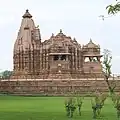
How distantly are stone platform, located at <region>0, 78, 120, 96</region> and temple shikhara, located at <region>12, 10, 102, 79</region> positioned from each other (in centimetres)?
521

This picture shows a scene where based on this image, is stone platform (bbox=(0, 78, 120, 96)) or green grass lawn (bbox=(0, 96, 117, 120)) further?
stone platform (bbox=(0, 78, 120, 96))

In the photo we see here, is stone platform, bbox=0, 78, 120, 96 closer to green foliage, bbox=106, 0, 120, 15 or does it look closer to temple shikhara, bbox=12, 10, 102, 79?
temple shikhara, bbox=12, 10, 102, 79

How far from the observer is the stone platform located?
2190 inches

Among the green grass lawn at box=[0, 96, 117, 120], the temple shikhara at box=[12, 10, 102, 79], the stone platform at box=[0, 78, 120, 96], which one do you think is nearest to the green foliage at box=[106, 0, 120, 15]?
the green grass lawn at box=[0, 96, 117, 120]

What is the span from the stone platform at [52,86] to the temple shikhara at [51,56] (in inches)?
205

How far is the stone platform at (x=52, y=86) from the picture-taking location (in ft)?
182

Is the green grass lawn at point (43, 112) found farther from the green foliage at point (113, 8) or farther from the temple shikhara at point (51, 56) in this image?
the temple shikhara at point (51, 56)

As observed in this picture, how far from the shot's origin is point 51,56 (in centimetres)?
6506

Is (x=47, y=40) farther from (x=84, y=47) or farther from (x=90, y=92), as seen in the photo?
(x=90, y=92)

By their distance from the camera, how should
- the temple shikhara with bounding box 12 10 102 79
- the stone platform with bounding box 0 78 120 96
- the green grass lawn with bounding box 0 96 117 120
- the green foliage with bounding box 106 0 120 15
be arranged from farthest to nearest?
the temple shikhara with bounding box 12 10 102 79
the stone platform with bounding box 0 78 120 96
the green grass lawn with bounding box 0 96 117 120
the green foliage with bounding box 106 0 120 15

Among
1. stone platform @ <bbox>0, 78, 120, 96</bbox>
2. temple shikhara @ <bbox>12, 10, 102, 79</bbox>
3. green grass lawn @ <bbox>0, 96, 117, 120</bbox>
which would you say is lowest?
green grass lawn @ <bbox>0, 96, 117, 120</bbox>

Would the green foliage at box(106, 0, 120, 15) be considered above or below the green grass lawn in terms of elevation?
above

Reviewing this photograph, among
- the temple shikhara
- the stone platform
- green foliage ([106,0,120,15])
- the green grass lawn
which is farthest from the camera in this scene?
the temple shikhara

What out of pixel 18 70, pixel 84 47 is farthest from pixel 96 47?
pixel 18 70
